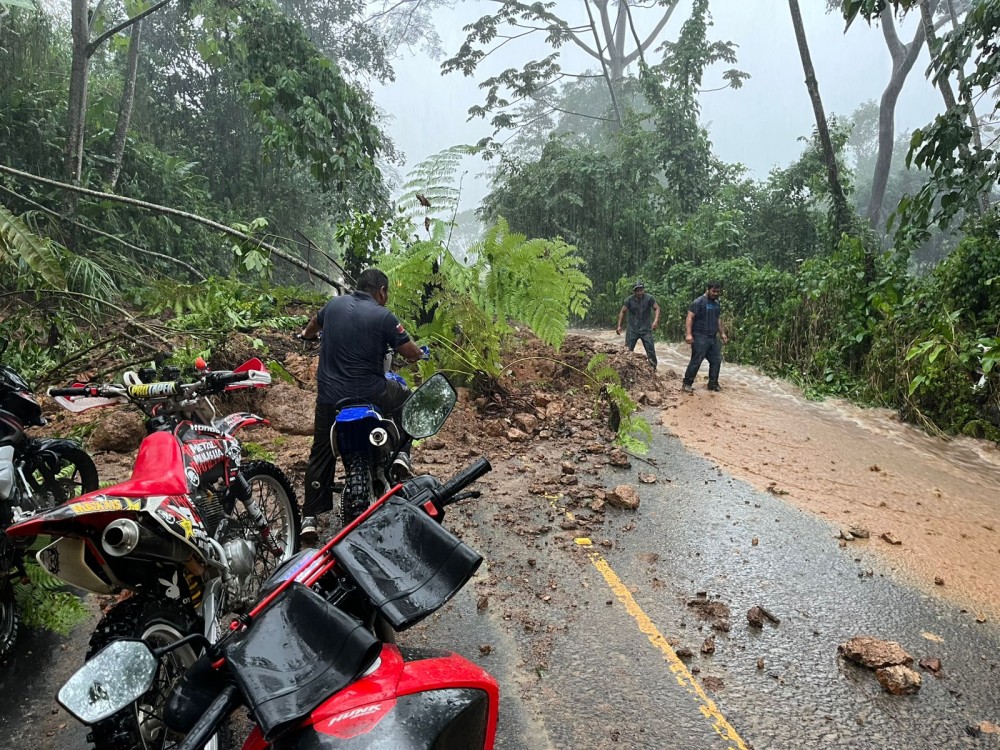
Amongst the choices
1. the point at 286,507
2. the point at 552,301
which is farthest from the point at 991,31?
the point at 286,507

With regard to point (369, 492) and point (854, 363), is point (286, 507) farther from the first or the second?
point (854, 363)

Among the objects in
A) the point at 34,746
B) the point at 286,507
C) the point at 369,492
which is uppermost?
the point at 369,492

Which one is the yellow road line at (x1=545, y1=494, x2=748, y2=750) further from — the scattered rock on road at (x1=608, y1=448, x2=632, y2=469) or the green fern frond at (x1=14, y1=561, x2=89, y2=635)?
the green fern frond at (x1=14, y1=561, x2=89, y2=635)

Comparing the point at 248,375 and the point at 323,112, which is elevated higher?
the point at 323,112

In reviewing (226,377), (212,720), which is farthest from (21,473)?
(212,720)

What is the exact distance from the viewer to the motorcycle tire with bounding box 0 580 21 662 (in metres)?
2.83

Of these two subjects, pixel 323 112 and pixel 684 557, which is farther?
pixel 323 112

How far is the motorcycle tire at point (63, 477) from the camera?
381cm

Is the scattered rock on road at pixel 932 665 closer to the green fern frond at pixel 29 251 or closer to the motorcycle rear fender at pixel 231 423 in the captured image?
the motorcycle rear fender at pixel 231 423

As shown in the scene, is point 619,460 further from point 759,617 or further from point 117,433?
point 117,433

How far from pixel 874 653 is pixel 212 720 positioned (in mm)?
3089

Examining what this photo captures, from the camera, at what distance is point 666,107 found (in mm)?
19406

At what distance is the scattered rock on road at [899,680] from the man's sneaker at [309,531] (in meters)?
3.16

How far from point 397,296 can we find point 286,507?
3065mm
